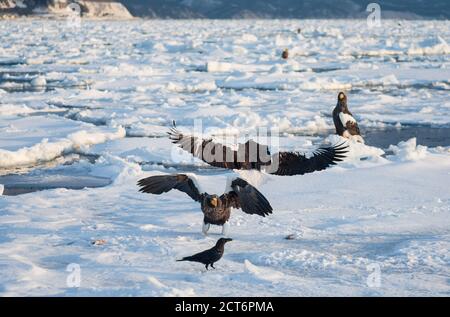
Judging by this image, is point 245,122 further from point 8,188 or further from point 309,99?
point 8,188

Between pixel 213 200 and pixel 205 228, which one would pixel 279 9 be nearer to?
pixel 205 228

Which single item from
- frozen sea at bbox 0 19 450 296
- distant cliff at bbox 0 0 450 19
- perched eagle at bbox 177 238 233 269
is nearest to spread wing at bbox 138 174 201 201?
frozen sea at bbox 0 19 450 296

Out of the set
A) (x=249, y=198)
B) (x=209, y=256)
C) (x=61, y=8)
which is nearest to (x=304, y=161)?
(x=249, y=198)

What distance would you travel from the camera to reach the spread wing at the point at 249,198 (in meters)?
5.96

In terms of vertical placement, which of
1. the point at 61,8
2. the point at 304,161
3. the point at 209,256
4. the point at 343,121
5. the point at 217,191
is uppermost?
the point at 61,8

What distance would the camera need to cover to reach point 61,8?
305 ft

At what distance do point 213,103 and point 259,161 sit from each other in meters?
9.30

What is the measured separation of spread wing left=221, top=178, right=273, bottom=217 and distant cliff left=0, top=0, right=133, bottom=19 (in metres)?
84.0

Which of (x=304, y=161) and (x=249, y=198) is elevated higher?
(x=304, y=161)

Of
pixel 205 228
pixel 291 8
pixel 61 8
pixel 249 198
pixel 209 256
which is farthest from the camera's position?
pixel 291 8

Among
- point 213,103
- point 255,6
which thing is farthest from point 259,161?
point 255,6

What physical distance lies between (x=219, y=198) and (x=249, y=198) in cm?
26

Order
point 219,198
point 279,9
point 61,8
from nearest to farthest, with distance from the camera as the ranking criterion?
point 219,198, point 61,8, point 279,9

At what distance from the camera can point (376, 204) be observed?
7488mm
